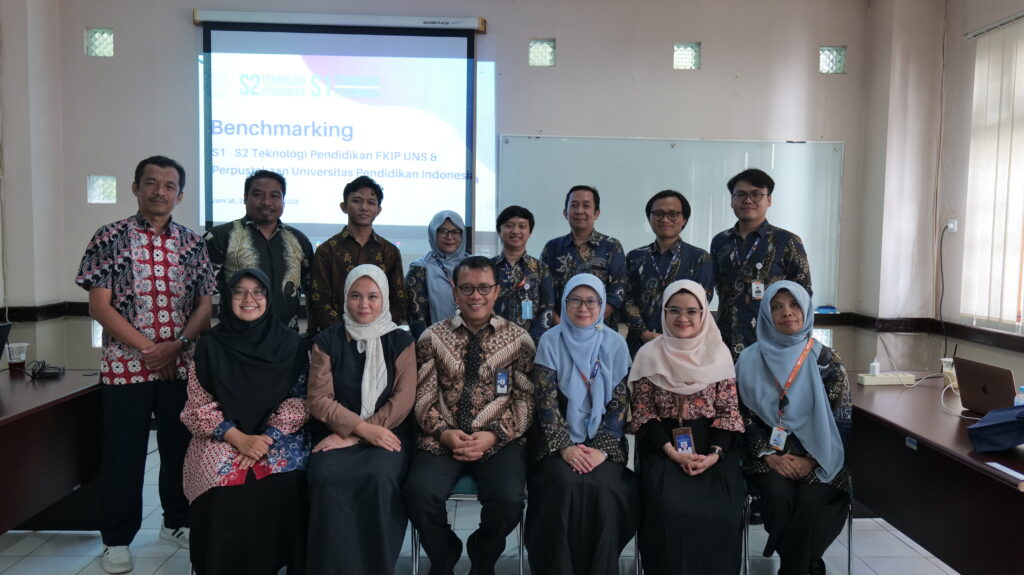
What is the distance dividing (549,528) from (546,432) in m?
0.34

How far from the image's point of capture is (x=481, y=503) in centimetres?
218

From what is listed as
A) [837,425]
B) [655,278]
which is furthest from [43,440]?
[837,425]

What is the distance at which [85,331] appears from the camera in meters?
4.27

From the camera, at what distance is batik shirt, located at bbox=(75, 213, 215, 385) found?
242 centimetres

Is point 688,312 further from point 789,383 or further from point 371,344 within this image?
point 371,344

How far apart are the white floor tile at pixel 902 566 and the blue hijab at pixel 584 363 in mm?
1403

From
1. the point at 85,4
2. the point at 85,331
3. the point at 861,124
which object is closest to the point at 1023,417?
the point at 861,124

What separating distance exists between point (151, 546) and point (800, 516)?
8.95 feet

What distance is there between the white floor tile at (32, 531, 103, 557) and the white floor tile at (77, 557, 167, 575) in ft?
0.38

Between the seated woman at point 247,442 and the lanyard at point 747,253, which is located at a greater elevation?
the lanyard at point 747,253

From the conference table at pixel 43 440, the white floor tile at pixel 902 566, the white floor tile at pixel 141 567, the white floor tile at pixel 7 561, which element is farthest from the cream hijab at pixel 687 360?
the white floor tile at pixel 7 561

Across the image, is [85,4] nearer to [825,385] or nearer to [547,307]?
[547,307]

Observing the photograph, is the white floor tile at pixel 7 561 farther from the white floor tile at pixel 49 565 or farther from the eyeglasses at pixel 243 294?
the eyeglasses at pixel 243 294

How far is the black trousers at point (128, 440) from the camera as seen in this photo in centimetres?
244
